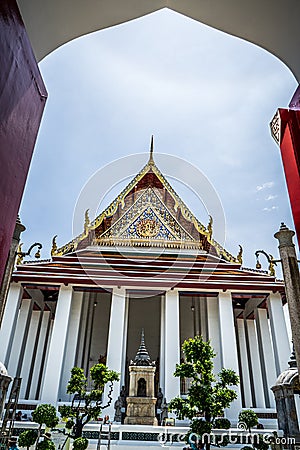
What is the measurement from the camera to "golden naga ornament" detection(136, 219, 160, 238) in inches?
432

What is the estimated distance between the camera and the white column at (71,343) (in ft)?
29.7

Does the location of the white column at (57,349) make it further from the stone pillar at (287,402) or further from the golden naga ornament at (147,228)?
the stone pillar at (287,402)

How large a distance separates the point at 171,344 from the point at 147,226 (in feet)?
11.5

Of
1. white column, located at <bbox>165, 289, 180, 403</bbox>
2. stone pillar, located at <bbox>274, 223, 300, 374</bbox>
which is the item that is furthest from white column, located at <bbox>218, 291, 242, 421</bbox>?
stone pillar, located at <bbox>274, 223, 300, 374</bbox>

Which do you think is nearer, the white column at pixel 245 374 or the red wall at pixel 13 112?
the red wall at pixel 13 112

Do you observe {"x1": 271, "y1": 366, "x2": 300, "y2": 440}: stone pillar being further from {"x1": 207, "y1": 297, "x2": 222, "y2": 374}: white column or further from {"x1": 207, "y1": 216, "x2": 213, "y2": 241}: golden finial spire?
{"x1": 207, "y1": 216, "x2": 213, "y2": 241}: golden finial spire

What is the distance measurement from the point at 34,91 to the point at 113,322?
8094 mm

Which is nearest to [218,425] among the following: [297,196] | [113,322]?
[113,322]

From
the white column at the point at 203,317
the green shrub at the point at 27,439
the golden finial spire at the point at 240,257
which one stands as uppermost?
the golden finial spire at the point at 240,257

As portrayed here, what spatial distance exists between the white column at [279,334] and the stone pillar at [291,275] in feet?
19.2

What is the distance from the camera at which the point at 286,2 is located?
1.80 meters

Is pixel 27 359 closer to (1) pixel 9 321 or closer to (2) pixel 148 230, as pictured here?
A: (1) pixel 9 321

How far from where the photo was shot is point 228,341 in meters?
9.16

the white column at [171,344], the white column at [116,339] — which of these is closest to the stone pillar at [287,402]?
the white column at [171,344]
